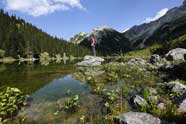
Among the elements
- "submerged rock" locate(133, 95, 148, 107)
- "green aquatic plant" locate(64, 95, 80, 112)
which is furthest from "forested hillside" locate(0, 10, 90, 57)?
"submerged rock" locate(133, 95, 148, 107)

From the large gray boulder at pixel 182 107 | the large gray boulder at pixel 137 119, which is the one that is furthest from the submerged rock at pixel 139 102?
the large gray boulder at pixel 137 119

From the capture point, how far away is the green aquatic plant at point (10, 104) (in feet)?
58.2

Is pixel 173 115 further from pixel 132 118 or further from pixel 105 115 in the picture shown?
pixel 105 115

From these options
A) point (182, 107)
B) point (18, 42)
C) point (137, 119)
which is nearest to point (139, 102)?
point (182, 107)

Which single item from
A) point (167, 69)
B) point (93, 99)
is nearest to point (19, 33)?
point (167, 69)

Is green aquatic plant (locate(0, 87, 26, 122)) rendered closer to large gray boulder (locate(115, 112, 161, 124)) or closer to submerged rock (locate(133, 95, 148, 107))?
large gray boulder (locate(115, 112, 161, 124))

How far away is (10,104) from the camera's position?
1914cm

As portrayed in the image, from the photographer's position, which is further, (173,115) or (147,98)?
(147,98)

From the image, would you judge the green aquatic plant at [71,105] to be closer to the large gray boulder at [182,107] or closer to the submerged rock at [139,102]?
the submerged rock at [139,102]

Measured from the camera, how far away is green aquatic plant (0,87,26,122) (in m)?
17.7

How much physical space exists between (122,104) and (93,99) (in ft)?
11.0

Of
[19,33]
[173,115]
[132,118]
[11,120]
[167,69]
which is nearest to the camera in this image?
[132,118]

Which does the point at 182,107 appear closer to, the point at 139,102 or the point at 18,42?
the point at 139,102

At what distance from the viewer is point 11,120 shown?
16719 mm
